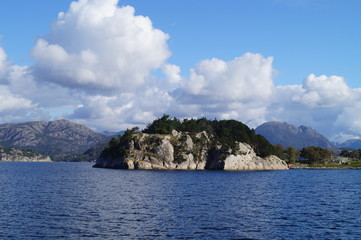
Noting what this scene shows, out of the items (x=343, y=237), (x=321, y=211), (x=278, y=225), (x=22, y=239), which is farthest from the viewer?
(x=321, y=211)

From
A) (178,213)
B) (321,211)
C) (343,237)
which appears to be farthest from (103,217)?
(321,211)

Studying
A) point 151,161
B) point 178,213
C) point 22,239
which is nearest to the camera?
point 22,239

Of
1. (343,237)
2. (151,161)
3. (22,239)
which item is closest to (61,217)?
(22,239)

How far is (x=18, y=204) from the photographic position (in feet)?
201

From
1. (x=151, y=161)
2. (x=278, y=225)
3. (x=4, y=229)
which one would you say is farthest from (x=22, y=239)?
(x=151, y=161)

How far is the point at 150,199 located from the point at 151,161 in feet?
401

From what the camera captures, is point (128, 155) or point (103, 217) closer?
point (103, 217)

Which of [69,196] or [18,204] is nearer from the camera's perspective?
[18,204]

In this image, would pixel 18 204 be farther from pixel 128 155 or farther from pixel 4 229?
pixel 128 155

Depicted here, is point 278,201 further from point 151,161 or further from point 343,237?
point 151,161

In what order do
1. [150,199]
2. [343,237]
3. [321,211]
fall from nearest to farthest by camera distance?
[343,237], [321,211], [150,199]

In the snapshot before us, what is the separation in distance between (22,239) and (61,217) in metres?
11.7

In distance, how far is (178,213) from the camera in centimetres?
5509

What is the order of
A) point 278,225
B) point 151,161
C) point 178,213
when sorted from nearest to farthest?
point 278,225, point 178,213, point 151,161
